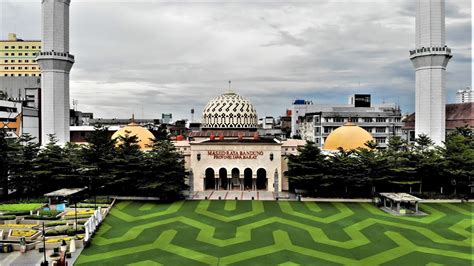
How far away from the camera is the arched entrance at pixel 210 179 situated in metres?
50.0

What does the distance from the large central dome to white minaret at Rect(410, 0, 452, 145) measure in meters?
26.1

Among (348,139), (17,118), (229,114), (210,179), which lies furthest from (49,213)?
(348,139)

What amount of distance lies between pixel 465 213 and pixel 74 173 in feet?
135

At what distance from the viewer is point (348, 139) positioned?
169 ft

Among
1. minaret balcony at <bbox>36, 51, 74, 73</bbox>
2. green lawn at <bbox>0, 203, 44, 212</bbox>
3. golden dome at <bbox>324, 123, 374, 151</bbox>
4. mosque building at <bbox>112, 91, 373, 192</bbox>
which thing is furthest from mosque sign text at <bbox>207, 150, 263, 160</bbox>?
minaret balcony at <bbox>36, 51, 74, 73</bbox>

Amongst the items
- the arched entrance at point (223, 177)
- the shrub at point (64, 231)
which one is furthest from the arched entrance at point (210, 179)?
the shrub at point (64, 231)

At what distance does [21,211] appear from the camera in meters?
34.8

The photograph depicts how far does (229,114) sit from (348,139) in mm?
20770

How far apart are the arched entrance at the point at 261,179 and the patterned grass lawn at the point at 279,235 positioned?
892cm

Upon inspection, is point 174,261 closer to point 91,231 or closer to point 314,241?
point 91,231

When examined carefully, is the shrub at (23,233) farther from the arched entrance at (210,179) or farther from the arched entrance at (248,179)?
the arched entrance at (248,179)

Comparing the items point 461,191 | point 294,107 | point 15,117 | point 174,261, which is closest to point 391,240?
point 174,261

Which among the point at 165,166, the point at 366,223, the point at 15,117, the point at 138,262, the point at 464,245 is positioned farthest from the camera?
the point at 15,117

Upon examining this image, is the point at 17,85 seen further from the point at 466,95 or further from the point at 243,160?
the point at 466,95
